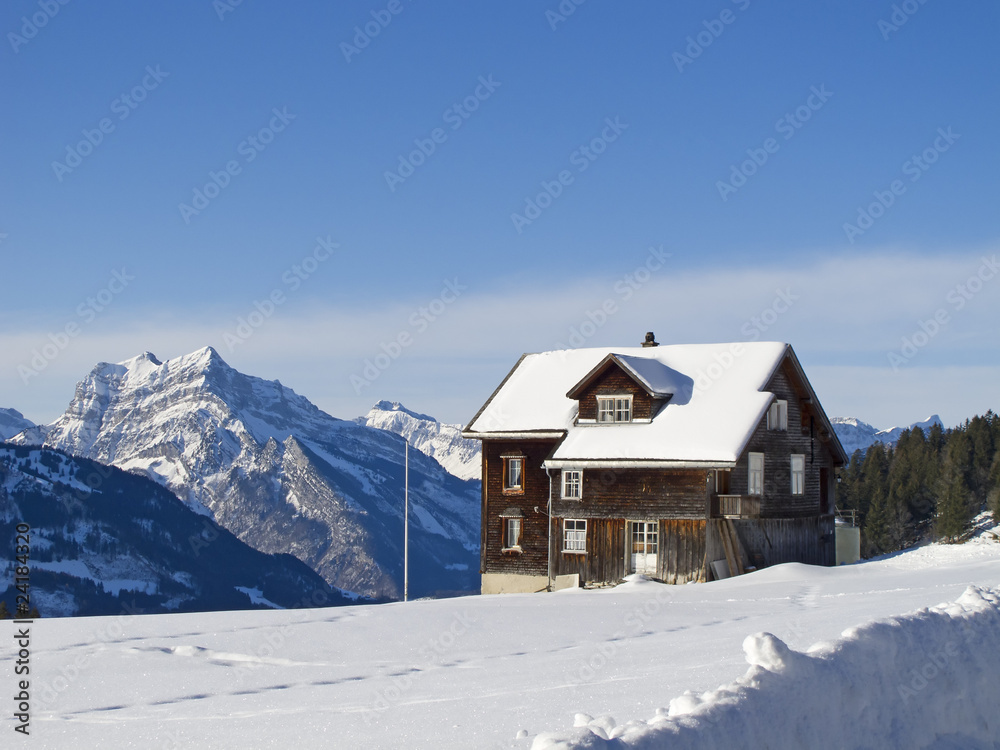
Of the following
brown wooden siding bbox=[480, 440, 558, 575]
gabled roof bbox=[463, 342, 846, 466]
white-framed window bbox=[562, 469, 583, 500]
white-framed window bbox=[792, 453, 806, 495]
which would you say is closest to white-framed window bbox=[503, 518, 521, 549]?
brown wooden siding bbox=[480, 440, 558, 575]

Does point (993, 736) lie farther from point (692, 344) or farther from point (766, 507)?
point (692, 344)

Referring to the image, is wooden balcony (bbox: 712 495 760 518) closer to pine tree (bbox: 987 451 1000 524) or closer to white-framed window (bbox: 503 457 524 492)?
white-framed window (bbox: 503 457 524 492)

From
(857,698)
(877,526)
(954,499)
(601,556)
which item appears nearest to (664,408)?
(601,556)

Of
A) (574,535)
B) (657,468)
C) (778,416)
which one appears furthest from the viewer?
(778,416)

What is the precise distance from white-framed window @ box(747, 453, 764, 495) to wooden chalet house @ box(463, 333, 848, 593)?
0.07 m

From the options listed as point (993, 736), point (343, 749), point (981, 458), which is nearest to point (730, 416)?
point (993, 736)

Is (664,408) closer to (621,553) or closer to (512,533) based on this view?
(621,553)

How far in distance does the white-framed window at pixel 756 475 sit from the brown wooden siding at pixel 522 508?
25.4 ft

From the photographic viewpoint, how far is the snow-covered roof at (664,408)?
38.4 m

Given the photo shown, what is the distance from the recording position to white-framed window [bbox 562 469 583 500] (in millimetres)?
40656

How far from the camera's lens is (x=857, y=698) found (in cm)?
1112

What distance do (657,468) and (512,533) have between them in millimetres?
8098

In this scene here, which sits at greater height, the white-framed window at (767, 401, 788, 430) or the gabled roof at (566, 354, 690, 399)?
the gabled roof at (566, 354, 690, 399)
